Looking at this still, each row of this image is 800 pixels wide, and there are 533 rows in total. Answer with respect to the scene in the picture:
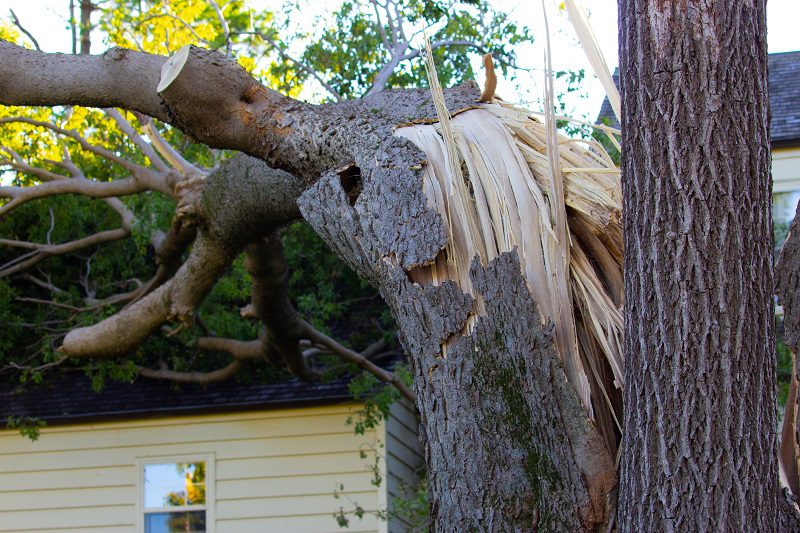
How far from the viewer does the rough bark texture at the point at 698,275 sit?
2.28m

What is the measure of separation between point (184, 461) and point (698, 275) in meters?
8.15

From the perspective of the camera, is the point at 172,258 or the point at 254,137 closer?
the point at 254,137

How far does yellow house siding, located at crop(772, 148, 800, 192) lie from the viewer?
1077 centimetres

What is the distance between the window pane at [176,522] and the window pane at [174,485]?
0.32 feet

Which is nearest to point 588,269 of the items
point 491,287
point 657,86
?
point 491,287

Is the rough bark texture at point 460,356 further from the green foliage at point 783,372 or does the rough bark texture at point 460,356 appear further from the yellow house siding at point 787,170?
the yellow house siding at point 787,170

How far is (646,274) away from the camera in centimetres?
241

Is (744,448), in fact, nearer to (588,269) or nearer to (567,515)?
(567,515)

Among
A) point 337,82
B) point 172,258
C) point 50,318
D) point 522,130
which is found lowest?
point 50,318

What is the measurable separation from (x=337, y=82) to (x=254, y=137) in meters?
5.65

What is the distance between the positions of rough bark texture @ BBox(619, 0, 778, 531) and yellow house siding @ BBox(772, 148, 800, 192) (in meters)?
8.91

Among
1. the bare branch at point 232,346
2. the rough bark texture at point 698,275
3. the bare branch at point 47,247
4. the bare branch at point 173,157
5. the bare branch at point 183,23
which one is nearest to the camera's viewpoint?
the rough bark texture at point 698,275

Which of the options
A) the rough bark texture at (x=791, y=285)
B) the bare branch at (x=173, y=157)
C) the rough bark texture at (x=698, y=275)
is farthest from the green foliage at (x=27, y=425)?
the rough bark texture at (x=791, y=285)

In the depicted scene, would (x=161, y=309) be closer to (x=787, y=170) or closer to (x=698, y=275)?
(x=698, y=275)
